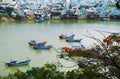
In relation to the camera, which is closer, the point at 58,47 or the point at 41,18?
the point at 58,47

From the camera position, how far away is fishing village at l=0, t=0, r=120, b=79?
2.14 meters

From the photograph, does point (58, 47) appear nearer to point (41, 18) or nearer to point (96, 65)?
point (96, 65)

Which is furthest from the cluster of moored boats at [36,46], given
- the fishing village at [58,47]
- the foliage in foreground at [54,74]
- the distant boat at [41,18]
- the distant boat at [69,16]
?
the distant boat at [69,16]

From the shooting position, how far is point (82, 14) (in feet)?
68.3

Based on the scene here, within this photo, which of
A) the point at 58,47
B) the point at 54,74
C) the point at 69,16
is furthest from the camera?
the point at 69,16

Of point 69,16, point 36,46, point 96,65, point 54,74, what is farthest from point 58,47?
point 69,16

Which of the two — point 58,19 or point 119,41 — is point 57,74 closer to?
point 119,41

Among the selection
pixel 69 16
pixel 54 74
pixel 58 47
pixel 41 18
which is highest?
pixel 54 74

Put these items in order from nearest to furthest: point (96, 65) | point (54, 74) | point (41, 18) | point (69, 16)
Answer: point (96, 65), point (54, 74), point (41, 18), point (69, 16)

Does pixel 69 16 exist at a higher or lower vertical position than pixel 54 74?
lower

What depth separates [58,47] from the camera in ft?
31.8

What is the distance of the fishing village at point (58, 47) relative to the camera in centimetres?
214

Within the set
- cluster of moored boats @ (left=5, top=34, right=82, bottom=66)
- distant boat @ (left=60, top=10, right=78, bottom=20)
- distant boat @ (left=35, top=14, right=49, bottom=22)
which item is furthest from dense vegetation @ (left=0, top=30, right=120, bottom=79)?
distant boat @ (left=60, top=10, right=78, bottom=20)

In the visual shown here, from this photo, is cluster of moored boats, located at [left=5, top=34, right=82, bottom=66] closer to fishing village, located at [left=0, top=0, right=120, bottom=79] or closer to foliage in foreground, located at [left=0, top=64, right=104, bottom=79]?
fishing village, located at [left=0, top=0, right=120, bottom=79]
